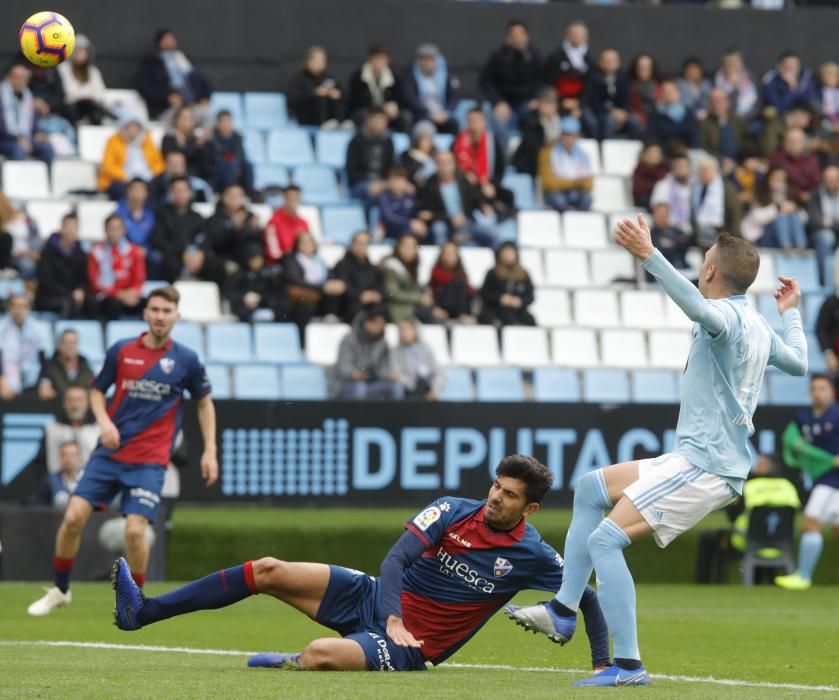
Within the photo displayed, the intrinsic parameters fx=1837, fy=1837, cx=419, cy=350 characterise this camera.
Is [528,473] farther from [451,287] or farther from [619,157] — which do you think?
[619,157]

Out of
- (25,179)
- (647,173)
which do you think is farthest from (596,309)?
(25,179)

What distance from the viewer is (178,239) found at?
763 inches

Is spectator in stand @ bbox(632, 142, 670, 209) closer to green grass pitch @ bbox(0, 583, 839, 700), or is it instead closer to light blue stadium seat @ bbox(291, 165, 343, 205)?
light blue stadium seat @ bbox(291, 165, 343, 205)

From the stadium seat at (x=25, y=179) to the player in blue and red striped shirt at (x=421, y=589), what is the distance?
41.0ft

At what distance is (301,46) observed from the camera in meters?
23.9

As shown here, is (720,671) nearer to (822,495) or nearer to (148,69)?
(822,495)

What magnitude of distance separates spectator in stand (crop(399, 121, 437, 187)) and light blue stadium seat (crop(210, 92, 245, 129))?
2.16 metres

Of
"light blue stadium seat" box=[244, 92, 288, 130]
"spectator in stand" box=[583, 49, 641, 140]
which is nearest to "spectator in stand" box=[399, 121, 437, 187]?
"light blue stadium seat" box=[244, 92, 288, 130]

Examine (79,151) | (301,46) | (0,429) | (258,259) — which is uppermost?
(301,46)

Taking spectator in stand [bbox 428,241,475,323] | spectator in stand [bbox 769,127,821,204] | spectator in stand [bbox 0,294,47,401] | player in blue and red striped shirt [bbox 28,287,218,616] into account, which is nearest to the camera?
player in blue and red striped shirt [bbox 28,287,218,616]

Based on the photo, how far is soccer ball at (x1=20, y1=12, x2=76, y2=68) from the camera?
13.0 m

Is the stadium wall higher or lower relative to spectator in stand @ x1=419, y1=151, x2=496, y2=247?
higher

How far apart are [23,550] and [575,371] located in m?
6.58

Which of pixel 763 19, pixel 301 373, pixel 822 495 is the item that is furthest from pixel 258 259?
pixel 763 19
